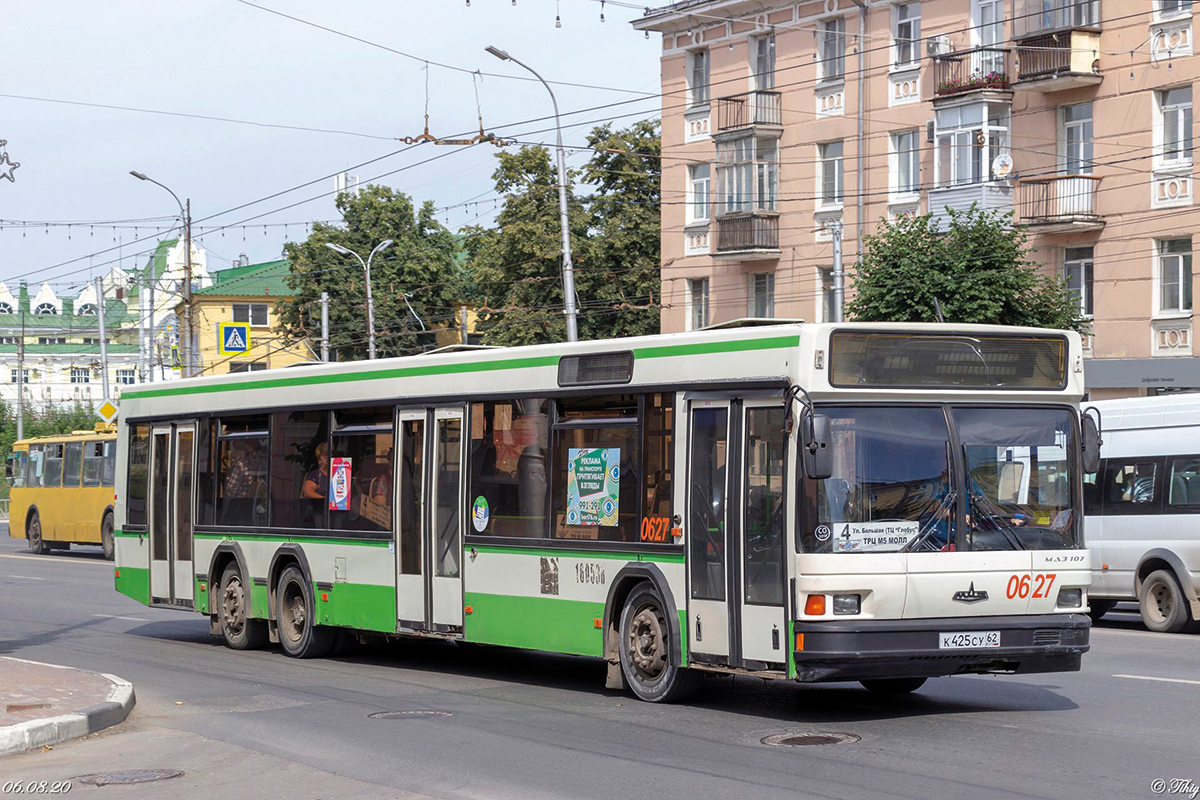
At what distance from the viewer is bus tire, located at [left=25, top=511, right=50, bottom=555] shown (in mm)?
42656

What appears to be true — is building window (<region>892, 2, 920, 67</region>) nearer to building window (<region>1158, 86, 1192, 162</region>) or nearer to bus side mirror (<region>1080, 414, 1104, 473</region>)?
building window (<region>1158, 86, 1192, 162</region>)

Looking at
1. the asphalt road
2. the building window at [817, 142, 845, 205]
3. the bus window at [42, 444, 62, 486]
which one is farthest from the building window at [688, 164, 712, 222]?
the asphalt road

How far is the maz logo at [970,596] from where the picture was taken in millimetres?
11242


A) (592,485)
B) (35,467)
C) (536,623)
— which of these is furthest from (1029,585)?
(35,467)

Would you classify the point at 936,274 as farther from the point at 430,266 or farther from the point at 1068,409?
the point at 430,266

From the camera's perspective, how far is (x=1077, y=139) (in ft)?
126

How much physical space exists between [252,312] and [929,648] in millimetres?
94861

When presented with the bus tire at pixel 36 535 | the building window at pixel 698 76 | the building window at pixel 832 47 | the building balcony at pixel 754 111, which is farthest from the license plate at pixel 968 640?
the building window at pixel 698 76

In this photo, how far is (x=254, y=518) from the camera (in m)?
17.9

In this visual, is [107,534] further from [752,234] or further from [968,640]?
[968,640]

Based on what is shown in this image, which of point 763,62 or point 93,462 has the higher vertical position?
point 763,62

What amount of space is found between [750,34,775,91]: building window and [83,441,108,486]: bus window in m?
20.0

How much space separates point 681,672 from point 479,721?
1.52 meters
